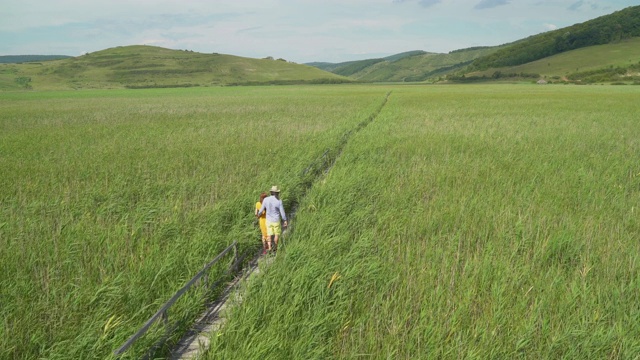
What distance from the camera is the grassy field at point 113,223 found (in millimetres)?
4867

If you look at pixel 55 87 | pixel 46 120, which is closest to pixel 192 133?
pixel 46 120

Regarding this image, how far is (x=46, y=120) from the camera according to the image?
96.9ft

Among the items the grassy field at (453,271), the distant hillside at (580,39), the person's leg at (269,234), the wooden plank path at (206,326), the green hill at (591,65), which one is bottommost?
the wooden plank path at (206,326)

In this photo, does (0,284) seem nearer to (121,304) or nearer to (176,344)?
(121,304)

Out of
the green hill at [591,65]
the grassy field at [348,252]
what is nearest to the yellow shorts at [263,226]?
the grassy field at [348,252]

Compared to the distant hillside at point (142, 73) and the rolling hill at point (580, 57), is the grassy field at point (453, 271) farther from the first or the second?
the distant hillside at point (142, 73)

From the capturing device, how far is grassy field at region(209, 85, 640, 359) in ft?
14.9

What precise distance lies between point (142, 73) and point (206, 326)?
570ft

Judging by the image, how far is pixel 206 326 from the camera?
16.9ft

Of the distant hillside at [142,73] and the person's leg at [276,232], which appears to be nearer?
the person's leg at [276,232]

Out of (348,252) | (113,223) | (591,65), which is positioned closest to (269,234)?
(348,252)

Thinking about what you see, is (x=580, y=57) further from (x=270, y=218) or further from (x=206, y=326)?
(x=206, y=326)

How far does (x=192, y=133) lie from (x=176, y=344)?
1837 cm

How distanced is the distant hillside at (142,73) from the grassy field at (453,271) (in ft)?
431
